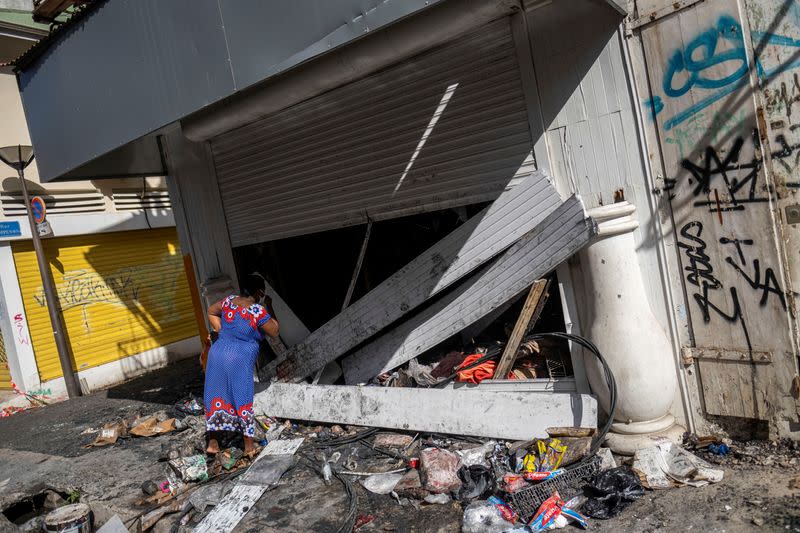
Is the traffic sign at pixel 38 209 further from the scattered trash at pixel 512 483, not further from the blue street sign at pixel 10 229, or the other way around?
the scattered trash at pixel 512 483

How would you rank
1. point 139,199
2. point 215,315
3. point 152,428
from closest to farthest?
point 215,315, point 152,428, point 139,199

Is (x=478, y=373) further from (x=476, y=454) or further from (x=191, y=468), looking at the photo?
(x=191, y=468)

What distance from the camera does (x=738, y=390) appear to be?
153 inches

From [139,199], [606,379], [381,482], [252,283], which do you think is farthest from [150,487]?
[139,199]

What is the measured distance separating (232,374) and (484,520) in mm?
2951

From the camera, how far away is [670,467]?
3711mm

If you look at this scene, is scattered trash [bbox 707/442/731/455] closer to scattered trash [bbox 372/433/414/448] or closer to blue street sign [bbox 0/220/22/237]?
scattered trash [bbox 372/433/414/448]

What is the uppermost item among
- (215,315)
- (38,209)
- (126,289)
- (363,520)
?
(38,209)

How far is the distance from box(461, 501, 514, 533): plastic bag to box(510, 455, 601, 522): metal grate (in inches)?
5.2

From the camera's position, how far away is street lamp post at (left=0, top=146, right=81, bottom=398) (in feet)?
30.6

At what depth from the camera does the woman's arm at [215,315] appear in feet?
19.2

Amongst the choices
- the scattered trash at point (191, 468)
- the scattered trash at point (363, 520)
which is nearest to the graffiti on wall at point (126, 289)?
the scattered trash at point (191, 468)

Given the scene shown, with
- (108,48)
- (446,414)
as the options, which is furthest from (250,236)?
(446,414)

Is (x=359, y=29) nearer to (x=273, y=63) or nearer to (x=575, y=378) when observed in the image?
(x=273, y=63)
